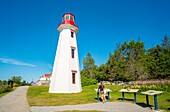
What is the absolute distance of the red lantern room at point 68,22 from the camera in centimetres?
1831

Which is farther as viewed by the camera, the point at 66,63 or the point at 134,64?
the point at 134,64

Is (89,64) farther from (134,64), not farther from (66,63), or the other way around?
(66,63)

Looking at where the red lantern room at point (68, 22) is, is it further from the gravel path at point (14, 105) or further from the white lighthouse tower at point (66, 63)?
the gravel path at point (14, 105)

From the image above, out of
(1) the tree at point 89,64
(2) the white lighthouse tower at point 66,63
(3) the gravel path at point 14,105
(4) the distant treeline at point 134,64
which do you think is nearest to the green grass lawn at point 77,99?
(3) the gravel path at point 14,105

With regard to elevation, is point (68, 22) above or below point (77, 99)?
above

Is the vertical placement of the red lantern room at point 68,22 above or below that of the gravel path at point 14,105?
above

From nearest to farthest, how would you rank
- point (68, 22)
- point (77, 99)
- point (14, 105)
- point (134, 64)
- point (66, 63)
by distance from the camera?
1. point (14, 105)
2. point (77, 99)
3. point (66, 63)
4. point (68, 22)
5. point (134, 64)

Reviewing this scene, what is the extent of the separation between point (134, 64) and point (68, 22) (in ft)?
93.8

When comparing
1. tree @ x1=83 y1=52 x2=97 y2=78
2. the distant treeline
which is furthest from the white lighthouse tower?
tree @ x1=83 y1=52 x2=97 y2=78

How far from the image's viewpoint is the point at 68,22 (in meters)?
18.5

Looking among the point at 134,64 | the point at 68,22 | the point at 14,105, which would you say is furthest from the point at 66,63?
the point at 134,64

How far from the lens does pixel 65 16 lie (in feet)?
62.8

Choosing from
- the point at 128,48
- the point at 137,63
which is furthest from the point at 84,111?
the point at 128,48

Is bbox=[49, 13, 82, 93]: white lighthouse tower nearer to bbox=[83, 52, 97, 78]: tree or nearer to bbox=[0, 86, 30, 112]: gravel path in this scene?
bbox=[0, 86, 30, 112]: gravel path
